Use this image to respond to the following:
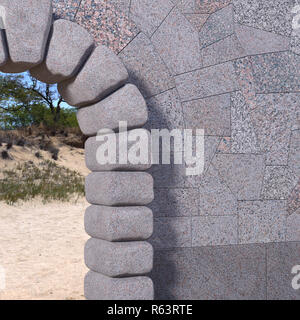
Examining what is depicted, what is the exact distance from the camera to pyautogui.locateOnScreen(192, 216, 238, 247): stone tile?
4020mm

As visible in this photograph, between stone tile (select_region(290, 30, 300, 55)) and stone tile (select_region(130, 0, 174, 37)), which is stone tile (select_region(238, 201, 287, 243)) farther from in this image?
stone tile (select_region(130, 0, 174, 37))

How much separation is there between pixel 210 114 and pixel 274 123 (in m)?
0.71

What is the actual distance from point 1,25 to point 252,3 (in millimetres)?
2453

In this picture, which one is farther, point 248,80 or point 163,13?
point 248,80

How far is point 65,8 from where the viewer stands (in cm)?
365

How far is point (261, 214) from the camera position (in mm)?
4246

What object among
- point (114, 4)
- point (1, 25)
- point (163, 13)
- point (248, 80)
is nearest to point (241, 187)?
point (248, 80)

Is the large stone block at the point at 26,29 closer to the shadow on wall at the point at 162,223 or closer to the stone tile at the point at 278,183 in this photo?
the shadow on wall at the point at 162,223

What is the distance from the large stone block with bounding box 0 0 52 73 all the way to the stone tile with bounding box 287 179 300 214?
2732 mm

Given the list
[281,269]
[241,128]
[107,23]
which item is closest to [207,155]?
[241,128]

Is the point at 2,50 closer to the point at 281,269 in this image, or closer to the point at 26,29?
the point at 26,29

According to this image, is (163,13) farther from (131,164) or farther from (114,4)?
(131,164)

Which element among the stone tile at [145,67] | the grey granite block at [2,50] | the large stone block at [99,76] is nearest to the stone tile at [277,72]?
the stone tile at [145,67]

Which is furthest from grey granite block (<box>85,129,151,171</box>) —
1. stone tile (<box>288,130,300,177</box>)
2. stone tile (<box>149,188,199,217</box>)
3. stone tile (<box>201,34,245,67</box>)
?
stone tile (<box>288,130,300,177</box>)
